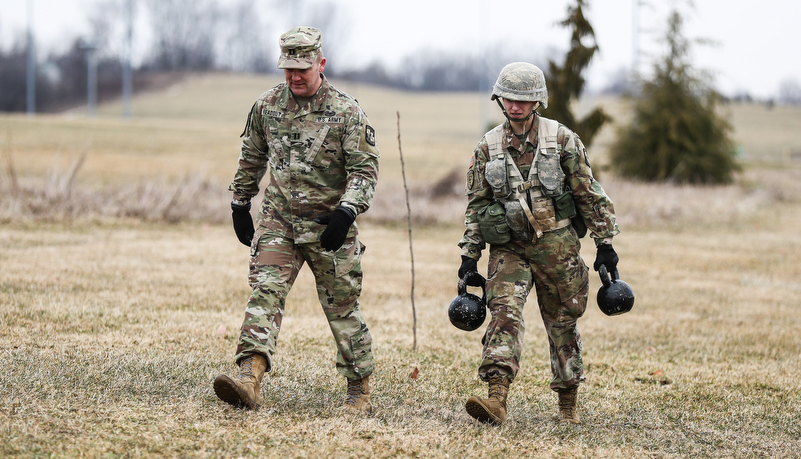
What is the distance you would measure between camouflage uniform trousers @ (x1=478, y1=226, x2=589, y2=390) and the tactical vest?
11cm

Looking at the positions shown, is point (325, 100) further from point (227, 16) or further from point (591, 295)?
point (227, 16)

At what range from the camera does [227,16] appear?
292 ft

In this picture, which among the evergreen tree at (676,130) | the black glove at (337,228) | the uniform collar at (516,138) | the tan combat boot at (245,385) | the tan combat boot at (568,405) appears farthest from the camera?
the evergreen tree at (676,130)

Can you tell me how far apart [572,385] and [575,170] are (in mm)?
1344

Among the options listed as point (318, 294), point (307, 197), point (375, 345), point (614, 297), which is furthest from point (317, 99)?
point (375, 345)

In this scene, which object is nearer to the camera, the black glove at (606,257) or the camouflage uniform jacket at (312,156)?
the camouflage uniform jacket at (312,156)

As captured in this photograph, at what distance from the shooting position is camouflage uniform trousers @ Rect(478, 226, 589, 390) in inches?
192

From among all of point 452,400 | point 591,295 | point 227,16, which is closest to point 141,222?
point 591,295

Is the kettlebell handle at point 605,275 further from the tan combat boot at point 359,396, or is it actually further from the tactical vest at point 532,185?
the tan combat boot at point 359,396

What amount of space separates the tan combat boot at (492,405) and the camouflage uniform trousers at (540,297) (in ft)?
0.19

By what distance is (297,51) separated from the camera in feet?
15.4

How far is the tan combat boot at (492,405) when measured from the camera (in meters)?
4.70

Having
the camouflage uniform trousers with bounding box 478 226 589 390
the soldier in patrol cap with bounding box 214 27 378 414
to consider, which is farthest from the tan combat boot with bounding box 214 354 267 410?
the camouflage uniform trousers with bounding box 478 226 589 390

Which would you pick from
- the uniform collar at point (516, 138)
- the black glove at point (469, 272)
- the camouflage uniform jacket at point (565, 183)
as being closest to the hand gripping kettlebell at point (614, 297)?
the camouflage uniform jacket at point (565, 183)
